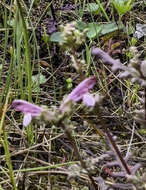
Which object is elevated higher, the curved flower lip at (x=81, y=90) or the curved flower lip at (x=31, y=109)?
the curved flower lip at (x=81, y=90)

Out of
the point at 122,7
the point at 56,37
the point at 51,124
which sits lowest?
the point at 51,124

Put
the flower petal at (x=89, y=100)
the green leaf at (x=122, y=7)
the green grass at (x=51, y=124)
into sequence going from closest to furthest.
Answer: the flower petal at (x=89, y=100), the green grass at (x=51, y=124), the green leaf at (x=122, y=7)

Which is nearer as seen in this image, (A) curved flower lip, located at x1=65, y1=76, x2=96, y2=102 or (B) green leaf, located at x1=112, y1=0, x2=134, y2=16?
(A) curved flower lip, located at x1=65, y1=76, x2=96, y2=102

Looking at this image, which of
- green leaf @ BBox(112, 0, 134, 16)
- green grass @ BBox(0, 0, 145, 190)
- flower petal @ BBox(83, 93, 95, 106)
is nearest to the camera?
flower petal @ BBox(83, 93, 95, 106)

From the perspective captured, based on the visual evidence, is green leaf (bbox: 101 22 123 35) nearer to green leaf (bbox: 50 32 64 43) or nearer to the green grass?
the green grass

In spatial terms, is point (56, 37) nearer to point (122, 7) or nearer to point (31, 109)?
point (122, 7)

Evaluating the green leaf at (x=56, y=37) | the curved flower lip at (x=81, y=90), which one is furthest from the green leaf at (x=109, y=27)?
the curved flower lip at (x=81, y=90)

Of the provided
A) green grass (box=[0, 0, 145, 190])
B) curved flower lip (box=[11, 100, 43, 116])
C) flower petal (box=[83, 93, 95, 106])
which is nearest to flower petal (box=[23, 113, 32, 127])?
curved flower lip (box=[11, 100, 43, 116])

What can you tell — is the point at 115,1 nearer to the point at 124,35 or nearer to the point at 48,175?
the point at 124,35

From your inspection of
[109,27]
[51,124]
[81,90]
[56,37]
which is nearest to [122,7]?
[109,27]

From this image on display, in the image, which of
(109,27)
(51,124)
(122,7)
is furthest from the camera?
(109,27)

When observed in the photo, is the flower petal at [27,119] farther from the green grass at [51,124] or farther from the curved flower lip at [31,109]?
the green grass at [51,124]

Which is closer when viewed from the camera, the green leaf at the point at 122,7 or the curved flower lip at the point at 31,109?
the curved flower lip at the point at 31,109
